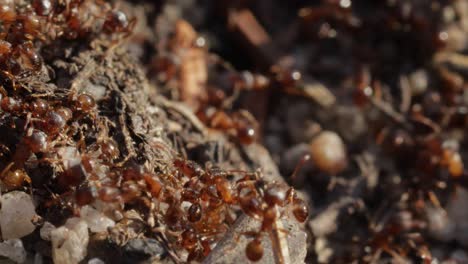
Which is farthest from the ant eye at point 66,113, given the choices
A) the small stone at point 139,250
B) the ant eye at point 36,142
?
the small stone at point 139,250

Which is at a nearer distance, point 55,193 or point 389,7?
point 55,193

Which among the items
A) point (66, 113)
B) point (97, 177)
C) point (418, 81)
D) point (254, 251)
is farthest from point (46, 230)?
point (418, 81)

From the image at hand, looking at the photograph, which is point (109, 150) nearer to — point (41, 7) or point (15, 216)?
point (15, 216)

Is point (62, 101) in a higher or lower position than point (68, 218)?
higher

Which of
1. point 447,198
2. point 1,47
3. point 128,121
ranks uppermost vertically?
point 1,47

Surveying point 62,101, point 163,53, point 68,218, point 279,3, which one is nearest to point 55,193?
point 68,218

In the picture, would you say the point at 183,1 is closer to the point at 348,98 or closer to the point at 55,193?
the point at 348,98
